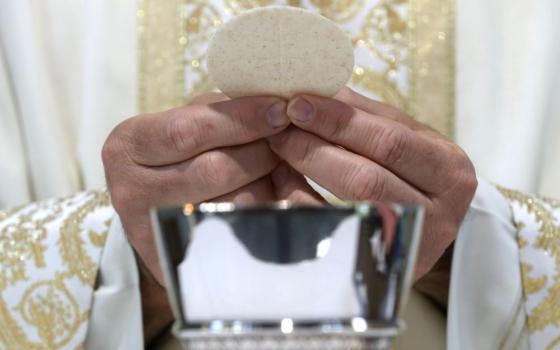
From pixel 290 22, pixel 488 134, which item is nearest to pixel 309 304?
pixel 290 22

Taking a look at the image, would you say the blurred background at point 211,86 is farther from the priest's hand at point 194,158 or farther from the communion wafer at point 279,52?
the communion wafer at point 279,52

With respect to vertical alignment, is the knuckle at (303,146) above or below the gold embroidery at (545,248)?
above

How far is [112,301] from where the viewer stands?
28.5 inches

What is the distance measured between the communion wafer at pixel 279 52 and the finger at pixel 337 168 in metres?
0.08

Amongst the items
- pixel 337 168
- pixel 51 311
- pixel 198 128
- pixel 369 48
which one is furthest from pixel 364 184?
pixel 369 48

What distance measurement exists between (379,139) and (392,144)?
0.01m

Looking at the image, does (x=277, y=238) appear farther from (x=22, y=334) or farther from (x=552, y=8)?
(x=552, y=8)

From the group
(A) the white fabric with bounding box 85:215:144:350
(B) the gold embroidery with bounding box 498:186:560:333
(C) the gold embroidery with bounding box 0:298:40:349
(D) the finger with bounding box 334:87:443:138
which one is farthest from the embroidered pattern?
(C) the gold embroidery with bounding box 0:298:40:349

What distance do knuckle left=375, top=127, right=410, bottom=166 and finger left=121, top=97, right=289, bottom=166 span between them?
2.9 inches

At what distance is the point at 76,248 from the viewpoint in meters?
0.74

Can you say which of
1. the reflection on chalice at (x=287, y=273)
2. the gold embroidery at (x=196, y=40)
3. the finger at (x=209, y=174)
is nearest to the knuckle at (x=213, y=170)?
the finger at (x=209, y=174)

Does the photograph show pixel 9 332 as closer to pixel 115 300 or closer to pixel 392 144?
pixel 115 300

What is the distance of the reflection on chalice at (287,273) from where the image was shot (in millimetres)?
236

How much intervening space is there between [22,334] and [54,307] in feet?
0.13
